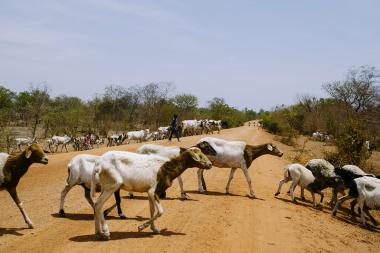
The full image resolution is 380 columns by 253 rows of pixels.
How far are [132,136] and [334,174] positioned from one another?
27.8 m

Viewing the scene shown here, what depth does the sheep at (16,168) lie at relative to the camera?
924cm

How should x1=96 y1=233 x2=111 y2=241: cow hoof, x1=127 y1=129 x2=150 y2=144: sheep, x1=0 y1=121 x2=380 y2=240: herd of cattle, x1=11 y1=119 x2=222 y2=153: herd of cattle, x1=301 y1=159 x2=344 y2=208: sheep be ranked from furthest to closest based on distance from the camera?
x1=127 y1=129 x2=150 y2=144: sheep → x1=11 y1=119 x2=222 y2=153: herd of cattle → x1=301 y1=159 x2=344 y2=208: sheep → x1=0 y1=121 x2=380 y2=240: herd of cattle → x1=96 y1=233 x2=111 y2=241: cow hoof

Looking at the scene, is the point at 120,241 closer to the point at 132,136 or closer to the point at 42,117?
the point at 132,136

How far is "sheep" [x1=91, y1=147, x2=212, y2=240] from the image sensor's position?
27.6 ft

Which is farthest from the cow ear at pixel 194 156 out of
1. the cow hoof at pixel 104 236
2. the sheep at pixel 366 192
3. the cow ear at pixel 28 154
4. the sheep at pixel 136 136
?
the sheep at pixel 136 136

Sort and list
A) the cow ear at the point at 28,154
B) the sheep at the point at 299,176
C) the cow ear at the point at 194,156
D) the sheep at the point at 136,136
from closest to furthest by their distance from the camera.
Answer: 1. the cow ear at the point at 28,154
2. the cow ear at the point at 194,156
3. the sheep at the point at 299,176
4. the sheep at the point at 136,136

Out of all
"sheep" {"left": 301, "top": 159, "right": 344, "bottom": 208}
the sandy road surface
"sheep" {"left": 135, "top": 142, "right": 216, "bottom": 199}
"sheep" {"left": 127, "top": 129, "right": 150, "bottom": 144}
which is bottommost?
the sandy road surface

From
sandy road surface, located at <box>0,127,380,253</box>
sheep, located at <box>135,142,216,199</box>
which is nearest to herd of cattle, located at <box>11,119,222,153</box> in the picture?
sandy road surface, located at <box>0,127,380,253</box>

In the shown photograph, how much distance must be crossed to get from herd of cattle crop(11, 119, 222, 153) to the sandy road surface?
1960 centimetres

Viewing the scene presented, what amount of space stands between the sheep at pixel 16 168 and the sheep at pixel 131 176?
64.9 inches

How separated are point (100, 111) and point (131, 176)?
60064 millimetres

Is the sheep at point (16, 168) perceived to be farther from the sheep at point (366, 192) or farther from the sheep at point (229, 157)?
the sheep at point (366, 192)

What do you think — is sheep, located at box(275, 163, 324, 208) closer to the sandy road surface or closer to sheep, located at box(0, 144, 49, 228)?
the sandy road surface

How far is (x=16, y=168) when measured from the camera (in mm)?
9422
